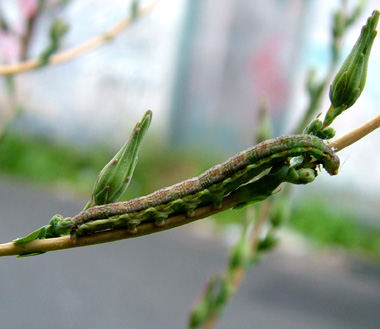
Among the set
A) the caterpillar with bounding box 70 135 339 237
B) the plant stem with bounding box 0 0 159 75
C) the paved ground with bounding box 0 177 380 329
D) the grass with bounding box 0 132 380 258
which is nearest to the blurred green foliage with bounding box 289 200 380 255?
the grass with bounding box 0 132 380 258

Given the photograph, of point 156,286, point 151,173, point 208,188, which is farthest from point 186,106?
point 208,188

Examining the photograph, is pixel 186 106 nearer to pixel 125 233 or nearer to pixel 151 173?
pixel 151 173

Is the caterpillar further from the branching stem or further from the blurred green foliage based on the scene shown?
the blurred green foliage

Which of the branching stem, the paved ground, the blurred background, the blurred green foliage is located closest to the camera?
the branching stem

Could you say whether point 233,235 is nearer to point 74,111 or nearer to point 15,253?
point 74,111

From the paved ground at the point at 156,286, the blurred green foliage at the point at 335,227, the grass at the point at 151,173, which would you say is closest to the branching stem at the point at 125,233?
the paved ground at the point at 156,286

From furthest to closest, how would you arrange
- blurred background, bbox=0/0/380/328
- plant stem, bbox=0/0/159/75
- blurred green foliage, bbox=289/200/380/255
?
1. blurred background, bbox=0/0/380/328
2. blurred green foliage, bbox=289/200/380/255
3. plant stem, bbox=0/0/159/75

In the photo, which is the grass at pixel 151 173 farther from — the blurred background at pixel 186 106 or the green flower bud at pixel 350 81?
the green flower bud at pixel 350 81
